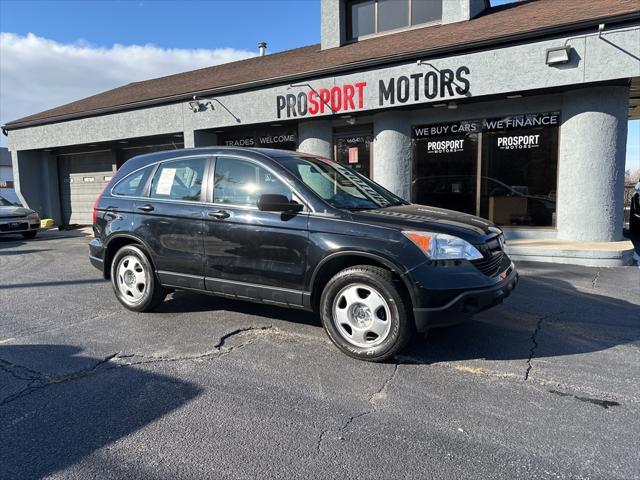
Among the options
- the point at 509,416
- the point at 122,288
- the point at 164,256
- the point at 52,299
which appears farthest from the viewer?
the point at 52,299

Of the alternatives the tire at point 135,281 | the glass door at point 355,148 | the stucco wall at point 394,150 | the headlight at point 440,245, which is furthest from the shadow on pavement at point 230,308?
the glass door at point 355,148

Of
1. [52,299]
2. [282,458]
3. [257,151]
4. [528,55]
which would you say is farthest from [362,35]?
[282,458]

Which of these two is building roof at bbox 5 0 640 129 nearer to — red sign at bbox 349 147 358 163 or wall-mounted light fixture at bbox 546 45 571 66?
wall-mounted light fixture at bbox 546 45 571 66

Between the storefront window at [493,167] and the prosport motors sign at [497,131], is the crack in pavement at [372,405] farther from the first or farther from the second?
the prosport motors sign at [497,131]

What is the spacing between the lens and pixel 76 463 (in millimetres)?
2592

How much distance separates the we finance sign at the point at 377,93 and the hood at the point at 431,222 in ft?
19.2

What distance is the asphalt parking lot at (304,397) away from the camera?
260 centimetres

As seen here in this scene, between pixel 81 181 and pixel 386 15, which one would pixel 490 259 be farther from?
pixel 81 181

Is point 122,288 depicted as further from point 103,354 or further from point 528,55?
point 528,55

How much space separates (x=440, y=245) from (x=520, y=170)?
279 inches

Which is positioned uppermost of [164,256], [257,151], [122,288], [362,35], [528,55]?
[362,35]

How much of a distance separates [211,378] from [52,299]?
150 inches

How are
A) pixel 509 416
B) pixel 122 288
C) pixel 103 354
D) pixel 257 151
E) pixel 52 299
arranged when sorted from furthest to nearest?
pixel 52 299, pixel 122 288, pixel 257 151, pixel 103 354, pixel 509 416

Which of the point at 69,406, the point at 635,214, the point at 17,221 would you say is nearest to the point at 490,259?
the point at 69,406
